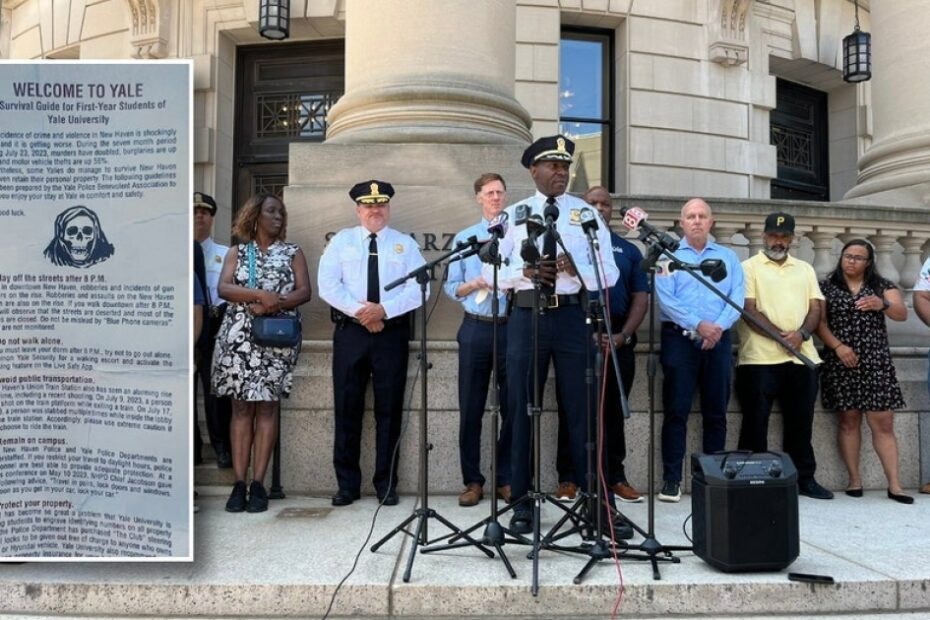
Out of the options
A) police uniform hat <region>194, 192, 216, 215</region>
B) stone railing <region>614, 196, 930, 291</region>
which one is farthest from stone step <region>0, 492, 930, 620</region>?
stone railing <region>614, 196, 930, 291</region>

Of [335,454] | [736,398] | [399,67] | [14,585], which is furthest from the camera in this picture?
[399,67]

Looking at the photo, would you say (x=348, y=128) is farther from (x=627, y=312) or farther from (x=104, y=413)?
(x=104, y=413)

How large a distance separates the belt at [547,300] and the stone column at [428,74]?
2.77 m

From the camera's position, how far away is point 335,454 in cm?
579

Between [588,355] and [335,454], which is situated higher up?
[588,355]

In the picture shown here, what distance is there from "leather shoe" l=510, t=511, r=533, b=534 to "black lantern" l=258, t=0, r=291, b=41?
10.2 meters

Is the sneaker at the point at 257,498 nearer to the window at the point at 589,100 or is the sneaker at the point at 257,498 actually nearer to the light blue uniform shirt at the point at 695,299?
the light blue uniform shirt at the point at 695,299

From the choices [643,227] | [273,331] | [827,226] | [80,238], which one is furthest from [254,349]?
[827,226]

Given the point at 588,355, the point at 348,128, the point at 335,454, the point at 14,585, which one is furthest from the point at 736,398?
the point at 14,585

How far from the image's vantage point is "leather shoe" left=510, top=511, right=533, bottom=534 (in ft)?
15.5

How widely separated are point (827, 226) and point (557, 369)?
435cm

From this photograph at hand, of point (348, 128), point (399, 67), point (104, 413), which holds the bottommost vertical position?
point (104, 413)

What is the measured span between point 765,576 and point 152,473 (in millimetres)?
3232

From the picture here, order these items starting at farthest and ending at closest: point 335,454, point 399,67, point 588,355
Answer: point 399,67 < point 335,454 < point 588,355
